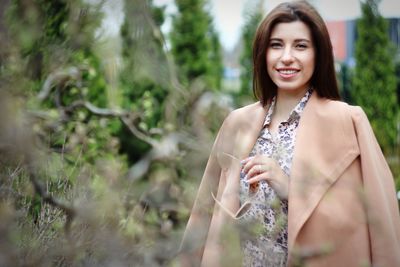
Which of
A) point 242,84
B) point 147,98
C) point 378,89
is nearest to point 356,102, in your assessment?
point 378,89

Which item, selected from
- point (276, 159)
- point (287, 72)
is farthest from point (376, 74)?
point (276, 159)

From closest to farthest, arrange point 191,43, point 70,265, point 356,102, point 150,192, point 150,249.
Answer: point 70,265 → point 150,249 → point 150,192 → point 191,43 → point 356,102

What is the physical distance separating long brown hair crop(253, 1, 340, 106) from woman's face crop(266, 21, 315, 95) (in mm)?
21

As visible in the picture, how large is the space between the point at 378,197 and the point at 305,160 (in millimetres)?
284

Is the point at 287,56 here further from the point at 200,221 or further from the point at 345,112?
the point at 200,221

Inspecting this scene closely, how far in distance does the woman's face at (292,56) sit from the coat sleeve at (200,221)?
28 cm

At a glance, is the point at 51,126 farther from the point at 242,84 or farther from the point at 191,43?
the point at 242,84

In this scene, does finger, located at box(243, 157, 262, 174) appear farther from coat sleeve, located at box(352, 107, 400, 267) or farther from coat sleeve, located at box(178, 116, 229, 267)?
coat sleeve, located at box(352, 107, 400, 267)

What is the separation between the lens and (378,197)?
228 cm

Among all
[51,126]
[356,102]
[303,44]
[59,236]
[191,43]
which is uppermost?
[303,44]

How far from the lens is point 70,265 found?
50.6 inches

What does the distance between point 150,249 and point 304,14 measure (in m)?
1.29

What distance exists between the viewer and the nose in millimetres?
2391

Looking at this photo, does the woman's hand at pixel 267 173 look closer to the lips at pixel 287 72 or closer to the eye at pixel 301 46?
the lips at pixel 287 72
